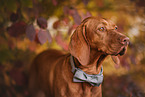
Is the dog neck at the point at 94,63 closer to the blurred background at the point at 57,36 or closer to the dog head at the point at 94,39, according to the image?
the dog head at the point at 94,39

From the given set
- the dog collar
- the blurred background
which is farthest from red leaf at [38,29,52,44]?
the dog collar

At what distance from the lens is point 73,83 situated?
1.61m

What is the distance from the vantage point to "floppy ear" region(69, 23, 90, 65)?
Result: 1.52 m

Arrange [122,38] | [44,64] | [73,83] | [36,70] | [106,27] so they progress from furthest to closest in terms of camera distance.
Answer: [36,70] < [44,64] < [73,83] < [106,27] < [122,38]

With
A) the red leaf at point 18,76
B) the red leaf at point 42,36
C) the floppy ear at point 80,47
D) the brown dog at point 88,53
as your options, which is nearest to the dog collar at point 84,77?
the brown dog at point 88,53

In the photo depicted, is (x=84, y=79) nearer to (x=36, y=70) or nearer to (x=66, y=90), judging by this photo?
(x=66, y=90)

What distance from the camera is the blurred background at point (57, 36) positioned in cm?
205

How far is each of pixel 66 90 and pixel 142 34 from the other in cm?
231

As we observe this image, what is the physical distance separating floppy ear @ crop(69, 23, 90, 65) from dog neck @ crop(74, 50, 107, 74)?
2.9 inches

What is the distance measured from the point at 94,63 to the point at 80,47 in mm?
245

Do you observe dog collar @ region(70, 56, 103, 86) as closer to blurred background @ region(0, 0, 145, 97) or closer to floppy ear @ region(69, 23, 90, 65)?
floppy ear @ region(69, 23, 90, 65)

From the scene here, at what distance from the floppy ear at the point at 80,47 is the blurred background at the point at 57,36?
1.27 ft

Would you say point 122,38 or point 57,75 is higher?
point 122,38

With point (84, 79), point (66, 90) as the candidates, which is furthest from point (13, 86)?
point (84, 79)
